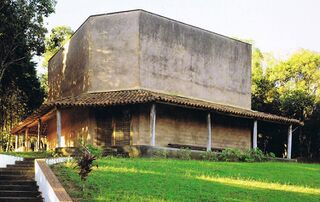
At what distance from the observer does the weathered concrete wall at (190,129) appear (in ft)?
83.7

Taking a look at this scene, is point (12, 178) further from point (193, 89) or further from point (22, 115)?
point (22, 115)

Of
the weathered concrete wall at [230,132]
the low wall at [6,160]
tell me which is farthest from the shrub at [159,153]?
the low wall at [6,160]

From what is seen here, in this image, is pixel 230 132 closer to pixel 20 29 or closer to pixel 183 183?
pixel 20 29

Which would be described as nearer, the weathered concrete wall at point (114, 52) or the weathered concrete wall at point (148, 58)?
the weathered concrete wall at point (114, 52)

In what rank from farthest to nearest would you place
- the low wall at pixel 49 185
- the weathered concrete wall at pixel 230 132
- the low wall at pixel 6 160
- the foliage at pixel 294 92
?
the foliage at pixel 294 92 → the weathered concrete wall at pixel 230 132 → the low wall at pixel 6 160 → the low wall at pixel 49 185

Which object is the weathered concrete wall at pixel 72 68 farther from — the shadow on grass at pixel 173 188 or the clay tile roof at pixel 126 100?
the shadow on grass at pixel 173 188

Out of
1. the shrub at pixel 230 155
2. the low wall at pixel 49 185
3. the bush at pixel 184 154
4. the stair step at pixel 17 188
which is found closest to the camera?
the low wall at pixel 49 185

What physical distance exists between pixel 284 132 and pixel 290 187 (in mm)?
23577

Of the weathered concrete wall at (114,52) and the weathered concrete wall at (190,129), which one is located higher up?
the weathered concrete wall at (114,52)

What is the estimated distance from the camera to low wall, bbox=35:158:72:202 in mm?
10977

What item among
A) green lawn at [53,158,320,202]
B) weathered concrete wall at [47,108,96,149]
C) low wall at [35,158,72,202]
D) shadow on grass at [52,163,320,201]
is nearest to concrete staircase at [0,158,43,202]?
low wall at [35,158,72,202]

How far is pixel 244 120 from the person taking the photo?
3047cm

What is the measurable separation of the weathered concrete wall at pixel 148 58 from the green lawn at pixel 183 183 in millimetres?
8154

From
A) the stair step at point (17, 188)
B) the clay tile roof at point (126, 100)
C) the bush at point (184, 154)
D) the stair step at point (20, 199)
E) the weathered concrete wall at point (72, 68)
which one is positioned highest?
the weathered concrete wall at point (72, 68)
